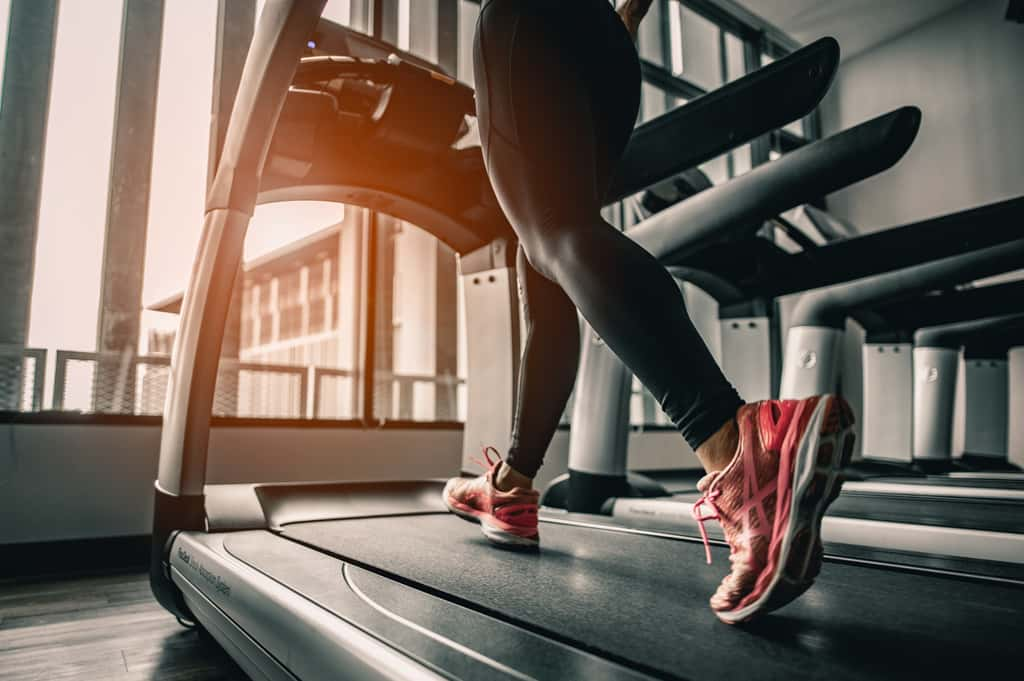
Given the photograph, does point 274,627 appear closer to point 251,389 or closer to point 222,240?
point 222,240

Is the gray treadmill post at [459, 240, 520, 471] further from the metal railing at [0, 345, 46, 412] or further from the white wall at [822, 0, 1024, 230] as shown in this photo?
the white wall at [822, 0, 1024, 230]

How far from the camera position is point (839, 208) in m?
5.36

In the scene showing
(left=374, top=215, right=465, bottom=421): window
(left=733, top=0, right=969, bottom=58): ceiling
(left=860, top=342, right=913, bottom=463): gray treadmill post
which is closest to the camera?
(left=374, top=215, right=465, bottom=421): window

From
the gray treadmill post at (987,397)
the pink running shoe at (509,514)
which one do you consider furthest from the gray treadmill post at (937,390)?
the pink running shoe at (509,514)

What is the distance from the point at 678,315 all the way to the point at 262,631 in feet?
2.22

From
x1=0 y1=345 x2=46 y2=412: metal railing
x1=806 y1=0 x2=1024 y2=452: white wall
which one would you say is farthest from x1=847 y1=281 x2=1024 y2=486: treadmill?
x1=0 y1=345 x2=46 y2=412: metal railing

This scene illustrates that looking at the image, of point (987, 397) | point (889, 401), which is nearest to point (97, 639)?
point (889, 401)

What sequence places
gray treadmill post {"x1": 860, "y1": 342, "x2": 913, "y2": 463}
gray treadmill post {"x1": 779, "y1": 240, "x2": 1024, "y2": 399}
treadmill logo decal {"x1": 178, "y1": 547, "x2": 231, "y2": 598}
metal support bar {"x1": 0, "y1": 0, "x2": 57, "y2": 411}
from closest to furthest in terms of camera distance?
treadmill logo decal {"x1": 178, "y1": 547, "x2": 231, "y2": 598} < metal support bar {"x1": 0, "y1": 0, "x2": 57, "y2": 411} < gray treadmill post {"x1": 779, "y1": 240, "x2": 1024, "y2": 399} < gray treadmill post {"x1": 860, "y1": 342, "x2": 913, "y2": 463}

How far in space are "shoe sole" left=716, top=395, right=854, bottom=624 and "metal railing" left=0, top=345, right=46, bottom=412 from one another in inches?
87.4

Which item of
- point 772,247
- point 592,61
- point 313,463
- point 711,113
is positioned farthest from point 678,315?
point 313,463

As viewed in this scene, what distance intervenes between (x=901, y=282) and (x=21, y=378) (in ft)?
10.4

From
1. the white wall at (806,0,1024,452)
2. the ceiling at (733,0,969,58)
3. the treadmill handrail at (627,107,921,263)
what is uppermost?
the ceiling at (733,0,969,58)

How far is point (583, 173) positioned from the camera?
2.80 ft

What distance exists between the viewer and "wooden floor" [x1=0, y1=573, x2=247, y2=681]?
1.06m
